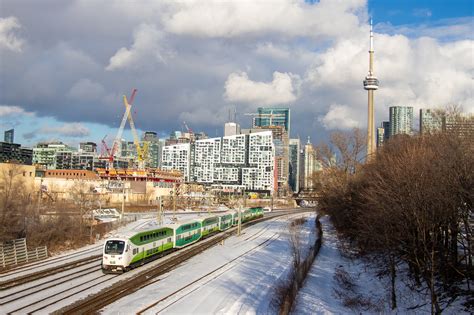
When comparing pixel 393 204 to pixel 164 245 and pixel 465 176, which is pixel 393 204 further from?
pixel 164 245

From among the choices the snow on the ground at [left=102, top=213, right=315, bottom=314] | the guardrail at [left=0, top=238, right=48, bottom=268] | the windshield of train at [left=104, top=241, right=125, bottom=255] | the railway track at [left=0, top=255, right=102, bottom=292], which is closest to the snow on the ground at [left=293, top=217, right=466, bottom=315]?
the snow on the ground at [left=102, top=213, right=315, bottom=314]

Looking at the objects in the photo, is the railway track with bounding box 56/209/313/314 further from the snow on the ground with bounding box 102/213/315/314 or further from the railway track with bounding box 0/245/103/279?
the railway track with bounding box 0/245/103/279

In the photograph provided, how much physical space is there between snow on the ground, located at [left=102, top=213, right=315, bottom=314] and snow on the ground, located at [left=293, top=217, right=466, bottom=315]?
2478mm

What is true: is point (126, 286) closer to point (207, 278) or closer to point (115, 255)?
point (115, 255)

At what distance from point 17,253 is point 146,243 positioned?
10584 millimetres

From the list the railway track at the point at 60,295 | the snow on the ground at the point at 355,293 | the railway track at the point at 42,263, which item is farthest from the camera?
the railway track at the point at 42,263

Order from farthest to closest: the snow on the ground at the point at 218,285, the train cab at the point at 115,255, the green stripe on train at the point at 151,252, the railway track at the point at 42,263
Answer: the green stripe on train at the point at 151,252 → the train cab at the point at 115,255 → the railway track at the point at 42,263 → the snow on the ground at the point at 218,285

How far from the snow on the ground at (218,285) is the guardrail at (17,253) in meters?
12.7

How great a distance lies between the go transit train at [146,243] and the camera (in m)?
35.8

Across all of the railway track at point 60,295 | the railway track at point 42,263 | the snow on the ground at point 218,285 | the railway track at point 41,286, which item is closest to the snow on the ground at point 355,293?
the snow on the ground at point 218,285

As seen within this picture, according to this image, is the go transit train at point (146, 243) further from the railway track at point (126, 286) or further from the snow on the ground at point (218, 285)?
the snow on the ground at point (218, 285)

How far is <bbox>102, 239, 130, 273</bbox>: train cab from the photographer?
35625 millimetres

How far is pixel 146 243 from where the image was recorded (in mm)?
40250

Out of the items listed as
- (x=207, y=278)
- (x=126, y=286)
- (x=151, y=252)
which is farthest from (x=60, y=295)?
(x=151, y=252)
